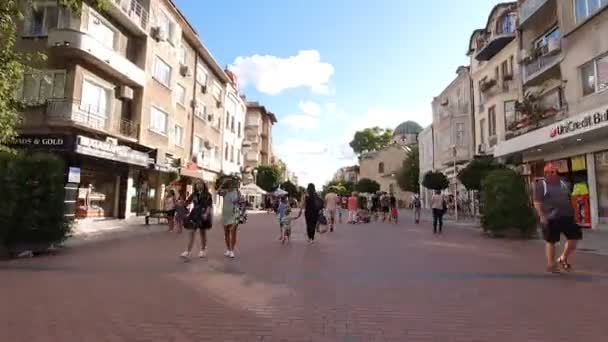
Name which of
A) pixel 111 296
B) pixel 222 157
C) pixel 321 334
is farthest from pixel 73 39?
pixel 222 157

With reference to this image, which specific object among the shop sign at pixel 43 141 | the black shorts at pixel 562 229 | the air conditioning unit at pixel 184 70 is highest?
the air conditioning unit at pixel 184 70

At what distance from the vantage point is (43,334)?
401 cm

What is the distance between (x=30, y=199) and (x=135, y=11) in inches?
643

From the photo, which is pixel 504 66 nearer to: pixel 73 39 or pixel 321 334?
pixel 73 39

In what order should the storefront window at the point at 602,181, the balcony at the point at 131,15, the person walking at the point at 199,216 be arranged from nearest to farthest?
1. the person walking at the point at 199,216
2. the storefront window at the point at 602,181
3. the balcony at the point at 131,15

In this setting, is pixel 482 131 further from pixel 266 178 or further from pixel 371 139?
pixel 371 139

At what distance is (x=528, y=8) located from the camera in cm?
2272

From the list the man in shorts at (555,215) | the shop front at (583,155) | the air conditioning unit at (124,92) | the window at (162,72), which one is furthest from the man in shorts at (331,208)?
the window at (162,72)

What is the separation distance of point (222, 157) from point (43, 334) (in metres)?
36.7

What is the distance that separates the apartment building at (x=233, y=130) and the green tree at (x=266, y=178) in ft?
26.4

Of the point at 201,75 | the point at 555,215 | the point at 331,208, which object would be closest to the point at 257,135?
the point at 201,75

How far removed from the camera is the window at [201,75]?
32.8m

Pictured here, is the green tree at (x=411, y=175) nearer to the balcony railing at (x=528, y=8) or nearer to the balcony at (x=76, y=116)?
the balcony railing at (x=528, y=8)

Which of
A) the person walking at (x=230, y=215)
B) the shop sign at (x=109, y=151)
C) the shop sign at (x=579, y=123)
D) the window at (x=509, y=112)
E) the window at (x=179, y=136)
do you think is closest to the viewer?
the person walking at (x=230, y=215)
